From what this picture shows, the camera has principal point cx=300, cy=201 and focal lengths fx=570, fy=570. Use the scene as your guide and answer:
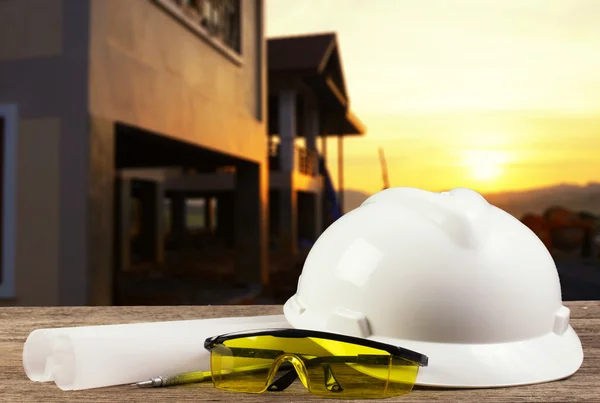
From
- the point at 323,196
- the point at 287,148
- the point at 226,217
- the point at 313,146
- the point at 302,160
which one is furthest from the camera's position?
the point at 226,217

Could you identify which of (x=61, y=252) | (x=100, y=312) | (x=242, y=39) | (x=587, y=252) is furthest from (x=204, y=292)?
(x=587, y=252)

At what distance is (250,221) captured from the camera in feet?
27.1

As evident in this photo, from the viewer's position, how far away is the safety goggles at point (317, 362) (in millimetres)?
1155

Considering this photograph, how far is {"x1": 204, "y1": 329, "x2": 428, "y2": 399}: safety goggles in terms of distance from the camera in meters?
1.16

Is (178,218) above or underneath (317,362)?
underneath

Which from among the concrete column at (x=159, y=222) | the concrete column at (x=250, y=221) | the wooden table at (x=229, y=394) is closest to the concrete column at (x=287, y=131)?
the concrete column at (x=159, y=222)

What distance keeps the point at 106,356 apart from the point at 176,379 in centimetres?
16

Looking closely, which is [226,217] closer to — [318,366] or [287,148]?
[287,148]

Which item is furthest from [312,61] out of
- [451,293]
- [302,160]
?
[451,293]

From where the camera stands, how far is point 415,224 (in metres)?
1.31

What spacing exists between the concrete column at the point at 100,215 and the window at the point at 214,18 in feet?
6.24

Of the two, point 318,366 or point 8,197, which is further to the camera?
point 8,197

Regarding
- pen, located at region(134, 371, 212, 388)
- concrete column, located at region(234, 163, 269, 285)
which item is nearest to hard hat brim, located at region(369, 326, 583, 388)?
pen, located at region(134, 371, 212, 388)

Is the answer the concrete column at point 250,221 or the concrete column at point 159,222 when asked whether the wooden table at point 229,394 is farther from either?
the concrete column at point 159,222
